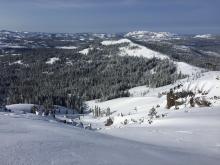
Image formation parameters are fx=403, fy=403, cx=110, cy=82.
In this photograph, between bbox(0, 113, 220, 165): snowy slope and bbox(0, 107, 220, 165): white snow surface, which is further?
bbox(0, 107, 220, 165): white snow surface

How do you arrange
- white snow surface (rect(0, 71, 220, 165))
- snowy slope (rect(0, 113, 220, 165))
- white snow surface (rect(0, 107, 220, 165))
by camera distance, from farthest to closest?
white snow surface (rect(0, 71, 220, 165)) → white snow surface (rect(0, 107, 220, 165)) → snowy slope (rect(0, 113, 220, 165))

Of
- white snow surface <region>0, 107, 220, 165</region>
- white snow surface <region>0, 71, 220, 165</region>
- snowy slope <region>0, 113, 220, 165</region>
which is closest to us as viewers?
snowy slope <region>0, 113, 220, 165</region>

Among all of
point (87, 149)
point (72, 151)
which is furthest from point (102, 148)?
point (72, 151)

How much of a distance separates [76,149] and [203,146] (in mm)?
7709

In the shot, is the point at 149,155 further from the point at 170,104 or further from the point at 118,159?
the point at 170,104

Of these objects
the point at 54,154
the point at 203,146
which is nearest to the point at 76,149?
the point at 54,154

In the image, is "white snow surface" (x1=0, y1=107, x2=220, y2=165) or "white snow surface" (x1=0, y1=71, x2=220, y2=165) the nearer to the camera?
"white snow surface" (x1=0, y1=107, x2=220, y2=165)

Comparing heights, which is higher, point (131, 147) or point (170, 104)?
point (131, 147)

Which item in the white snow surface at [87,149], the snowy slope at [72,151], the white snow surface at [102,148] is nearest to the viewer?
the snowy slope at [72,151]

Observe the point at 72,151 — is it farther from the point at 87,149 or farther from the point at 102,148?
the point at 102,148

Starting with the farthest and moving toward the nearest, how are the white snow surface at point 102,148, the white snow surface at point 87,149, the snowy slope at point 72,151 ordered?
1. the white snow surface at point 102,148
2. the white snow surface at point 87,149
3. the snowy slope at point 72,151

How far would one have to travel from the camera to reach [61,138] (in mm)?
17109

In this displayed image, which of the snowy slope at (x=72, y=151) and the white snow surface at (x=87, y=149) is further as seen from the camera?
the white snow surface at (x=87, y=149)

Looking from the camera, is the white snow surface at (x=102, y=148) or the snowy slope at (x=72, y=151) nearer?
the snowy slope at (x=72, y=151)
